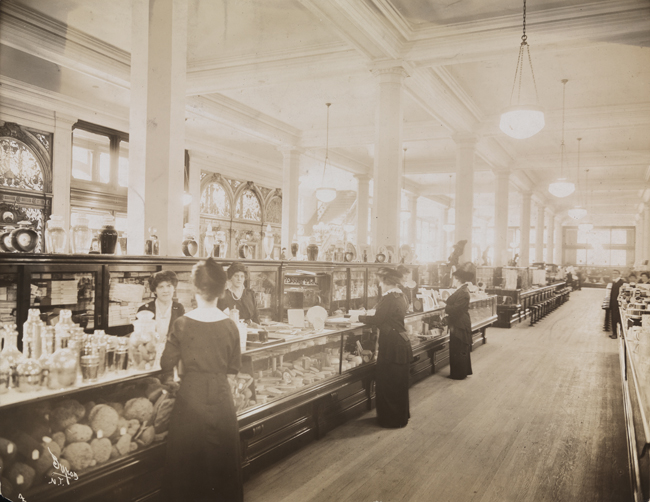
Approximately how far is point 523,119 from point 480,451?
171 inches

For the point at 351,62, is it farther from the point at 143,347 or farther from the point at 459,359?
the point at 143,347

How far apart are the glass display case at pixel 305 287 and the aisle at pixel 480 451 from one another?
5.46 ft

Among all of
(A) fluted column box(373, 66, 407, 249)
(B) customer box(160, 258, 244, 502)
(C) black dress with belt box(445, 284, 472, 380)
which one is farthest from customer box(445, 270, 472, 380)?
(B) customer box(160, 258, 244, 502)

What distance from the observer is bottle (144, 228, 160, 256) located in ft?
14.3

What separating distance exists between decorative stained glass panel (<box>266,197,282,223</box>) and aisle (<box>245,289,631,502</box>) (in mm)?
11822

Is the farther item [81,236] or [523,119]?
[523,119]

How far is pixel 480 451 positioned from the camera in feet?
14.9

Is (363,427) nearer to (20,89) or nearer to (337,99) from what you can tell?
(337,99)

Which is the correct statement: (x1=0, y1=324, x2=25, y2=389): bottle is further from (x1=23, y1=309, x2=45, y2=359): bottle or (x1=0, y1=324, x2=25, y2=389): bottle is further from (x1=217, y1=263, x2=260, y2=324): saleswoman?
(x1=217, y1=263, x2=260, y2=324): saleswoman

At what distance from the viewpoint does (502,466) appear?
13.8 feet

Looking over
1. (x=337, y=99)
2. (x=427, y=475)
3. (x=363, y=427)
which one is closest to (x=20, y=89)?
(x=337, y=99)

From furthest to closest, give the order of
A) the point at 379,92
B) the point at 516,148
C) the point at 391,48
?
1. the point at 516,148
2. the point at 379,92
3. the point at 391,48

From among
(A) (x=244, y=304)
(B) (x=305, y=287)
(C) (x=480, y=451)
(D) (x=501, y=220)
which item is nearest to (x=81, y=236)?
(A) (x=244, y=304)

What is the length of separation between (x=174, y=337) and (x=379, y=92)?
6401 millimetres
